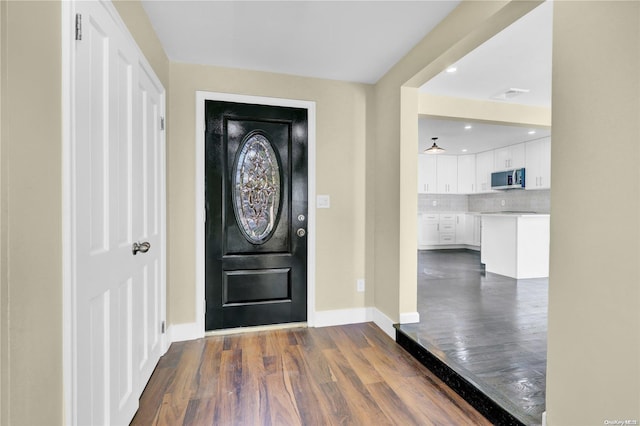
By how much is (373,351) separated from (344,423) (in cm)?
87

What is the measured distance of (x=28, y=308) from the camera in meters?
0.89

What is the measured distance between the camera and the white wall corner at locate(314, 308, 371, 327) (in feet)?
9.68

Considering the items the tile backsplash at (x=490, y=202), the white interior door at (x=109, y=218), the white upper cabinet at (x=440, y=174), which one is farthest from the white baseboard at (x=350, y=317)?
the white upper cabinet at (x=440, y=174)

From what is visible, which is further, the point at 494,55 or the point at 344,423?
the point at 494,55

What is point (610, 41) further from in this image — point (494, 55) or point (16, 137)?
point (16, 137)

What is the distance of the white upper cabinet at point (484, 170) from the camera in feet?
23.5

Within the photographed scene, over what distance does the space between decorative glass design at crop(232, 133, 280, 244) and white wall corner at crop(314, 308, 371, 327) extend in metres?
0.94

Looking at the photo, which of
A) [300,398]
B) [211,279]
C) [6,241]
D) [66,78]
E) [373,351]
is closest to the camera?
[6,241]

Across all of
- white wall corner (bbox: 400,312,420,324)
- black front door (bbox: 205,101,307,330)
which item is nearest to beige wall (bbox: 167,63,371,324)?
black front door (bbox: 205,101,307,330)

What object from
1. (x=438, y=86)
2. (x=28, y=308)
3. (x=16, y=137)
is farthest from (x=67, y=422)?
(x=438, y=86)

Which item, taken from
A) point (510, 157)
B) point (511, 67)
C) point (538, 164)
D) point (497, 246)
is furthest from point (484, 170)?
point (511, 67)

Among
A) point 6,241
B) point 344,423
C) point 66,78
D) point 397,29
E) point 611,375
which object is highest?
point 397,29

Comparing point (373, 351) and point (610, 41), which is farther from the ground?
point (610, 41)

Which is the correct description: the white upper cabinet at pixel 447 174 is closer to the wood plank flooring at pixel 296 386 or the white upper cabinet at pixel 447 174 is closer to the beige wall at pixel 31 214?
the wood plank flooring at pixel 296 386
